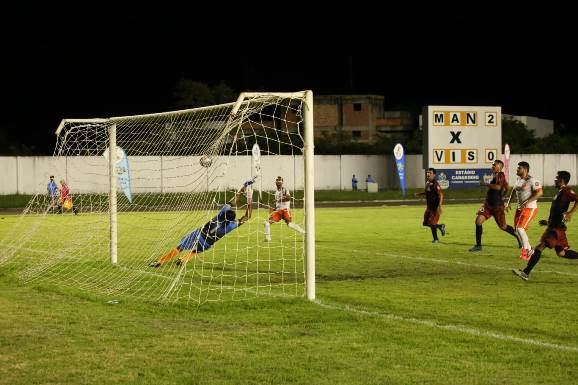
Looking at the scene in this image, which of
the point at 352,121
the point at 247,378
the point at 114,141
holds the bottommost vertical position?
the point at 247,378

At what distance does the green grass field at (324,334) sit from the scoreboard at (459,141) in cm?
2473

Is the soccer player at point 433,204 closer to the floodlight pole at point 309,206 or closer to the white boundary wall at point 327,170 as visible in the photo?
the floodlight pole at point 309,206

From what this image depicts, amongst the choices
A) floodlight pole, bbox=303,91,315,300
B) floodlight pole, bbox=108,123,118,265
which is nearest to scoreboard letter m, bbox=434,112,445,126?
floodlight pole, bbox=108,123,118,265

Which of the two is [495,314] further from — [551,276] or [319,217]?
[319,217]

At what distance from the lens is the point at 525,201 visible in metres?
17.7

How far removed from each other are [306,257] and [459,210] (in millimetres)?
25551

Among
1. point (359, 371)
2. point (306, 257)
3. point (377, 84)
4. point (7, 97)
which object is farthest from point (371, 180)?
point (359, 371)

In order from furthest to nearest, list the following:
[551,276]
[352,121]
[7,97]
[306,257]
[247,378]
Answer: [352,121]
[7,97]
[551,276]
[306,257]
[247,378]

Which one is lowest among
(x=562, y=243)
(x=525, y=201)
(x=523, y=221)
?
(x=562, y=243)

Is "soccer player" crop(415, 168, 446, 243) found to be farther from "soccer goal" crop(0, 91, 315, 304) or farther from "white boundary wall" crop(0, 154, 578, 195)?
"white boundary wall" crop(0, 154, 578, 195)

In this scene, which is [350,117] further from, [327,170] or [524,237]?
[524,237]

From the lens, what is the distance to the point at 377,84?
91812 millimetres

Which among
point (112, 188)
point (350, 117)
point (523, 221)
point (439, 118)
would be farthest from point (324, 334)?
point (350, 117)

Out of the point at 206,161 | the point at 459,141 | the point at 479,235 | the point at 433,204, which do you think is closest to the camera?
the point at 206,161
